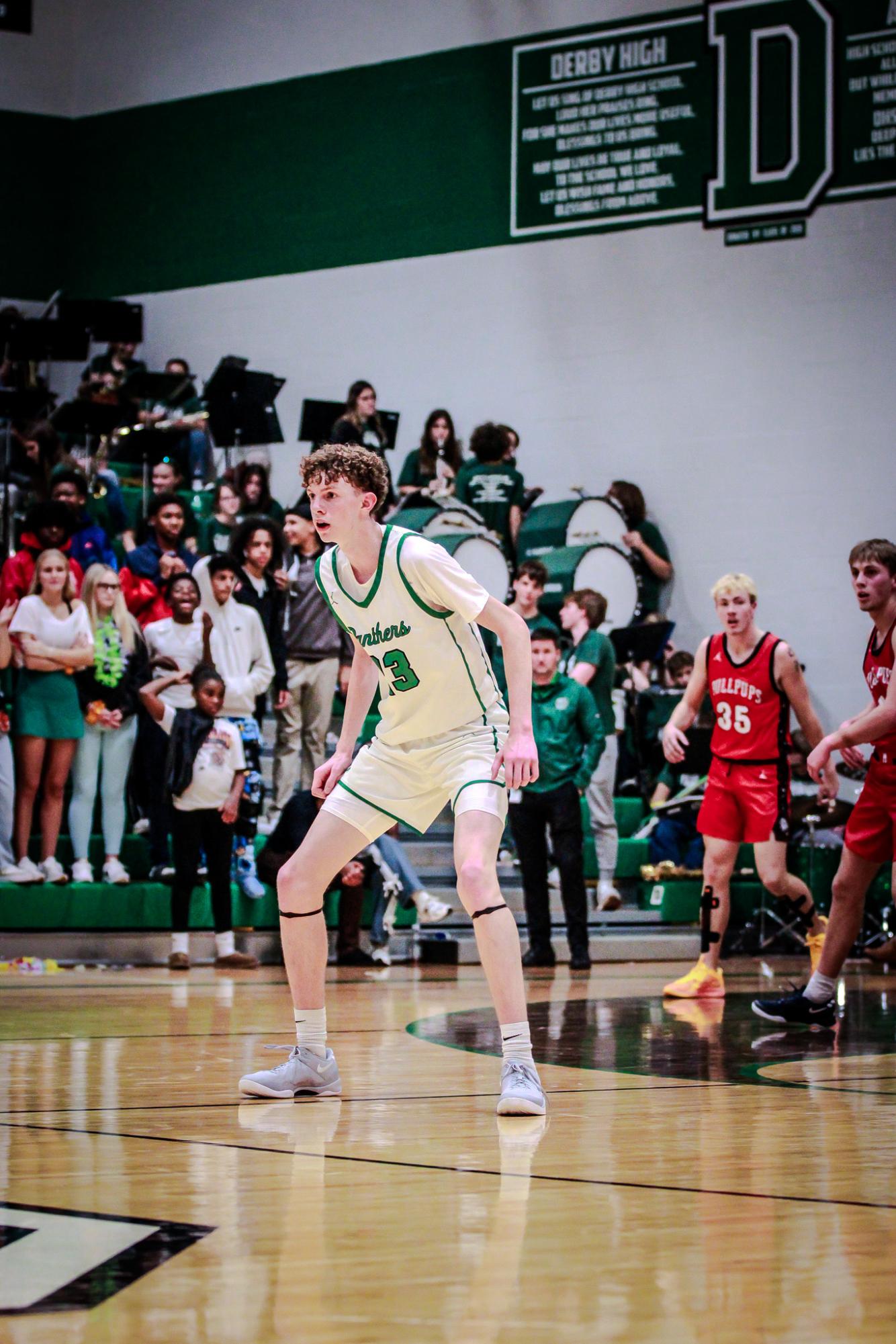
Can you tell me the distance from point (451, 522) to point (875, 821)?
7864mm

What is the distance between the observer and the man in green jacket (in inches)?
368

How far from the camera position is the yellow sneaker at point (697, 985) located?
7.41 meters

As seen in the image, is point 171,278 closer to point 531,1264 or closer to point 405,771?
point 405,771

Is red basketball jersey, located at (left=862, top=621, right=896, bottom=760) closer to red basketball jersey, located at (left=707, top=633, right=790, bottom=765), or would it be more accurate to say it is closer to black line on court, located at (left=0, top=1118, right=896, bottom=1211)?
red basketball jersey, located at (left=707, top=633, right=790, bottom=765)

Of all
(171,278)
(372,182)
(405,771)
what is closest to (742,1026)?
(405,771)

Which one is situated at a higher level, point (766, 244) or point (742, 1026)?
point (766, 244)

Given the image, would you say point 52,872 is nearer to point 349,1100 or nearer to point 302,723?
point 302,723

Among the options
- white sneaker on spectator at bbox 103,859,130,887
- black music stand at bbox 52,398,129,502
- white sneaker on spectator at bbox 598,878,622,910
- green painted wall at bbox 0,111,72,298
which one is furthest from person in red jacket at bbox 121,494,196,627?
green painted wall at bbox 0,111,72,298

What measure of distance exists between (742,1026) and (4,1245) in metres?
4.08

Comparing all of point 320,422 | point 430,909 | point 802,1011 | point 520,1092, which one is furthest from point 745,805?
point 320,422

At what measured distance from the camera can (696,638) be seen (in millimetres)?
14438

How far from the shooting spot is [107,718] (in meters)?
9.36

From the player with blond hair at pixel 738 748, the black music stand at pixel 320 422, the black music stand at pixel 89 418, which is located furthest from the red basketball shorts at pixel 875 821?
the black music stand at pixel 320 422

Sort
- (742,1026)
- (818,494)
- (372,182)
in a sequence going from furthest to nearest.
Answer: (372,182) → (818,494) → (742,1026)
